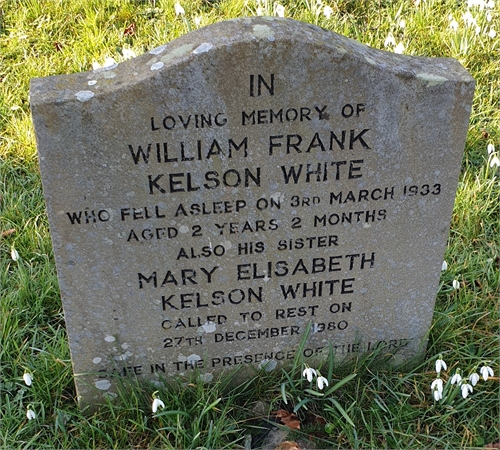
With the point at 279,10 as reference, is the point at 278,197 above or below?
below

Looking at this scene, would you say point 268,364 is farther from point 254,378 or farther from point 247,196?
point 247,196

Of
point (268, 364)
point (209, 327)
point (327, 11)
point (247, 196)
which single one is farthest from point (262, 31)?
point (327, 11)

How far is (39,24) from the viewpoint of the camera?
511 centimetres

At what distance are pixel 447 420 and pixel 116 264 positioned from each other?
58.1 inches

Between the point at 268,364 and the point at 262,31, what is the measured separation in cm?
143

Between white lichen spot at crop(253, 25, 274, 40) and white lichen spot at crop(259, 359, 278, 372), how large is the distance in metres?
1.41

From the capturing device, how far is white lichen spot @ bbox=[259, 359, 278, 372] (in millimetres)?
2920

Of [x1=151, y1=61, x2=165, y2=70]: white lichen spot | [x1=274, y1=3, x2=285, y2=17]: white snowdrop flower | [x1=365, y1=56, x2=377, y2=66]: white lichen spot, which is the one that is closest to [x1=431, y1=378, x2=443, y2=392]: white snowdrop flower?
[x1=365, y1=56, x2=377, y2=66]: white lichen spot

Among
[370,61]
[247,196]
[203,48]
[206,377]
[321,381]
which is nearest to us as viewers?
[203,48]

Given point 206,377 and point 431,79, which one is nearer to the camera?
point 431,79

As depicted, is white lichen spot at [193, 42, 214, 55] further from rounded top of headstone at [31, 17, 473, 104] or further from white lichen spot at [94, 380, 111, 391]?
white lichen spot at [94, 380, 111, 391]

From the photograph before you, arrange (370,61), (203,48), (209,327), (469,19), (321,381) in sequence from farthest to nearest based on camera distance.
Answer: (469,19)
(209,327)
(321,381)
(370,61)
(203,48)

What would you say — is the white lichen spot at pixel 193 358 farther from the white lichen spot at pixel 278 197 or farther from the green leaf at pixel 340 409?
the white lichen spot at pixel 278 197

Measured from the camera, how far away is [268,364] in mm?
2928
